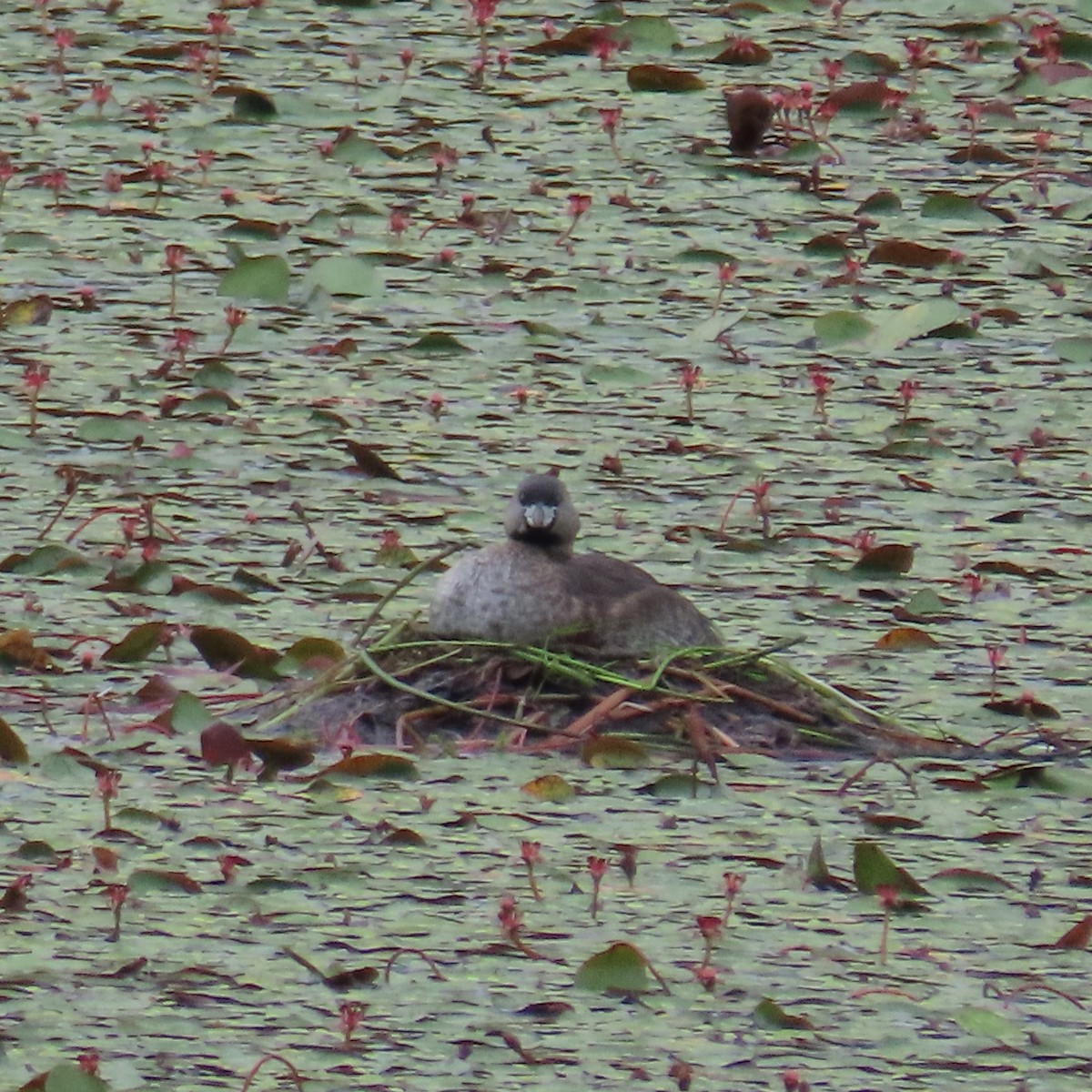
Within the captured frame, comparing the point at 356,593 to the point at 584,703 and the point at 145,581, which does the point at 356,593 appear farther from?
Answer: the point at 584,703

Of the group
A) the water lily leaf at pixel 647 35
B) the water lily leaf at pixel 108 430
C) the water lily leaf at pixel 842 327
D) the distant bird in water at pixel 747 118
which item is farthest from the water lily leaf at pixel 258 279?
the water lily leaf at pixel 647 35

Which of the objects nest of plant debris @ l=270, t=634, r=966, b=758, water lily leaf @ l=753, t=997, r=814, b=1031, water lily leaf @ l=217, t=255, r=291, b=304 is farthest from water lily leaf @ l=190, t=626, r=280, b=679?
water lily leaf @ l=217, t=255, r=291, b=304

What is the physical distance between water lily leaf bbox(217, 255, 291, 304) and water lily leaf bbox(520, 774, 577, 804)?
231 centimetres

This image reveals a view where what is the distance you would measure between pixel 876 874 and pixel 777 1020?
1.46 feet

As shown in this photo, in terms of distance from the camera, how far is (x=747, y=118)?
7.88 meters

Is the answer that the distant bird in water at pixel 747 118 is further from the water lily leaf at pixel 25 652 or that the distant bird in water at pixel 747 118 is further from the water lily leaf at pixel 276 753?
the water lily leaf at pixel 276 753

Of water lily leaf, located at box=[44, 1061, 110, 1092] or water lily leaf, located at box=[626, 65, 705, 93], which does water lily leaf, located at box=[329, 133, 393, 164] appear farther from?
water lily leaf, located at box=[44, 1061, 110, 1092]

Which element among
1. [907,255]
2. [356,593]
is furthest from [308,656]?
[907,255]

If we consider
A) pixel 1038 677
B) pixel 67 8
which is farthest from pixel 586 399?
pixel 67 8

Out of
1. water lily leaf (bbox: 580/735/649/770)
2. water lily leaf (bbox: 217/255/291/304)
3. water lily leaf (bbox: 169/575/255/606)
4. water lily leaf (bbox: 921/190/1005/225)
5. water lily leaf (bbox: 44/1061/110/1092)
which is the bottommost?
water lily leaf (bbox: 921/190/1005/225)

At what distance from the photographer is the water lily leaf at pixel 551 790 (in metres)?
4.84

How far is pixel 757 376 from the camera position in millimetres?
6812

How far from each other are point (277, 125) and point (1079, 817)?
3687mm

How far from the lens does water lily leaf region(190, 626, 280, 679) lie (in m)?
5.28
